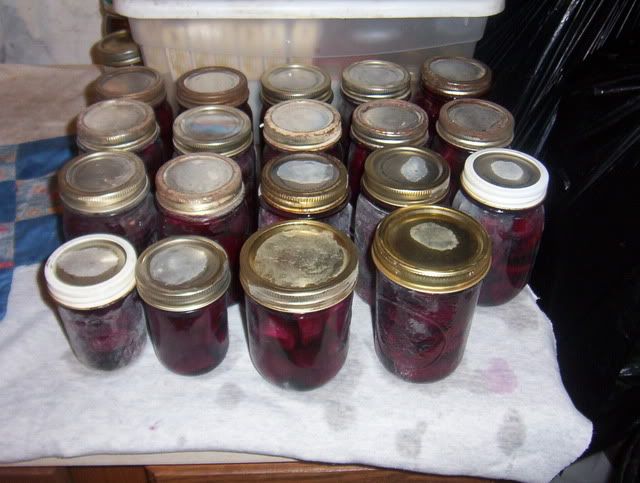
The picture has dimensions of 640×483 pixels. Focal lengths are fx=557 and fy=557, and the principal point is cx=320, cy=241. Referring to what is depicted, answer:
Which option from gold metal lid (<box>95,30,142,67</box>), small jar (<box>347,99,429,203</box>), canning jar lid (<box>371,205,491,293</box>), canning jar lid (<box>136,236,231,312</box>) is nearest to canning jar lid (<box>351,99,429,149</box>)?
small jar (<box>347,99,429,203</box>)

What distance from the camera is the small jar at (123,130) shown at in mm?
666

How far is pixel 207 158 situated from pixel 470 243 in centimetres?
31

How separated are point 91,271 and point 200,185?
Answer: 14cm

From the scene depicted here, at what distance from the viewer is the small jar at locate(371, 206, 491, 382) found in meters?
0.52

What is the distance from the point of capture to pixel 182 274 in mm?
553

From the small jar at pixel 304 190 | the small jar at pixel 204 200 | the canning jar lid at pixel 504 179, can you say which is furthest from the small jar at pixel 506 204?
the small jar at pixel 204 200

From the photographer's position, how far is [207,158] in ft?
2.10

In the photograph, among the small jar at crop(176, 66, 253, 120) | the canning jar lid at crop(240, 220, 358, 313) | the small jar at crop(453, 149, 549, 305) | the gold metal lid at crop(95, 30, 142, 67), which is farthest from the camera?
the gold metal lid at crop(95, 30, 142, 67)

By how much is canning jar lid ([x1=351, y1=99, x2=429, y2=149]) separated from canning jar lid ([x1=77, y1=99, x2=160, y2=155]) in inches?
10.1

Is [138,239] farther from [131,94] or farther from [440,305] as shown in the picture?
[440,305]

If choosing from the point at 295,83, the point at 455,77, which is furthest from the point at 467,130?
the point at 295,83

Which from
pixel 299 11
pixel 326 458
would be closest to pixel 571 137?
pixel 299 11

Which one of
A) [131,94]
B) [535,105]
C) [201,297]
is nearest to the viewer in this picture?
[201,297]

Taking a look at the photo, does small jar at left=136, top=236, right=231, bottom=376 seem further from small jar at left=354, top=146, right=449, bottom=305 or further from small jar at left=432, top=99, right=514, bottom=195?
small jar at left=432, top=99, right=514, bottom=195
